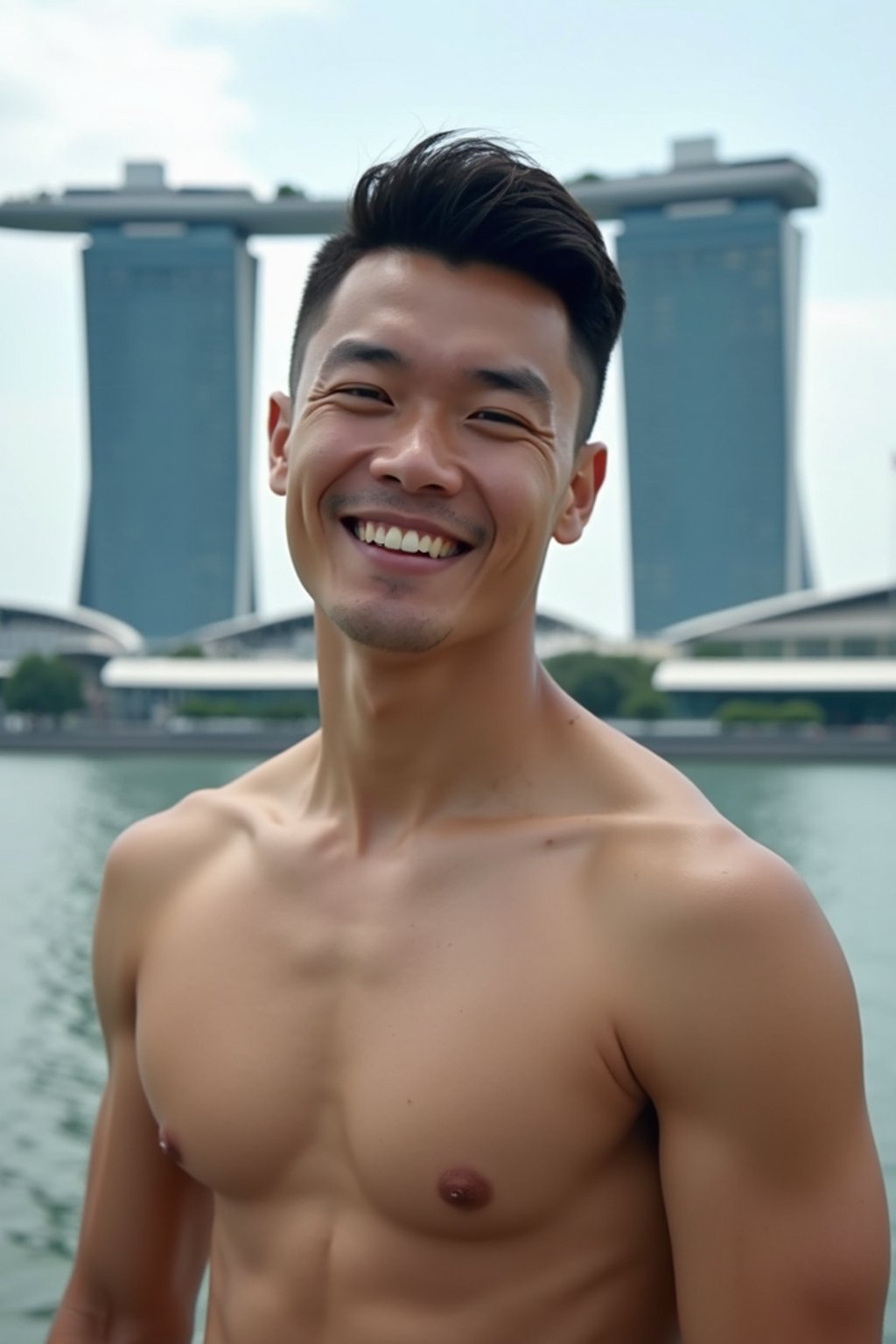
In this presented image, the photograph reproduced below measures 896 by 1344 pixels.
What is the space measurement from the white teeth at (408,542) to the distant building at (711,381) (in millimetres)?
71172

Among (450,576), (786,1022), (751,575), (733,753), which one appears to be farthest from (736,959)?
(751,575)

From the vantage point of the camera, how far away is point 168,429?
73.9 metres

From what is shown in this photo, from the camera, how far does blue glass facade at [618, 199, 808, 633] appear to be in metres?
71.6

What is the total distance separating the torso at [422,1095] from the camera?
50.9 inches

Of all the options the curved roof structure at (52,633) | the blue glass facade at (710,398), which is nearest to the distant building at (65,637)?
the curved roof structure at (52,633)

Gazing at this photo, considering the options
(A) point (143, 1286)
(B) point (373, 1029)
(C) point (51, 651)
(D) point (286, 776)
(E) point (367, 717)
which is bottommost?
(C) point (51, 651)

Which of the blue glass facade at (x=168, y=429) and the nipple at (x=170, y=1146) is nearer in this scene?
the nipple at (x=170, y=1146)

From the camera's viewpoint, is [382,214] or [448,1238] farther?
[382,214]

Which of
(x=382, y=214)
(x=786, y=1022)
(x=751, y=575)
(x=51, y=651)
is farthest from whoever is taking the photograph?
(x=751, y=575)

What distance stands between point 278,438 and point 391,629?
30 cm

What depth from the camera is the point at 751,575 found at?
71875 millimetres

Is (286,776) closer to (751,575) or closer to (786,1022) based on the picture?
(786,1022)

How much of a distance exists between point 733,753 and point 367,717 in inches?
1323

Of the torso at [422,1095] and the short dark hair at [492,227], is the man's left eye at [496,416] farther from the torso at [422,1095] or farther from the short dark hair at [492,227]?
the torso at [422,1095]
